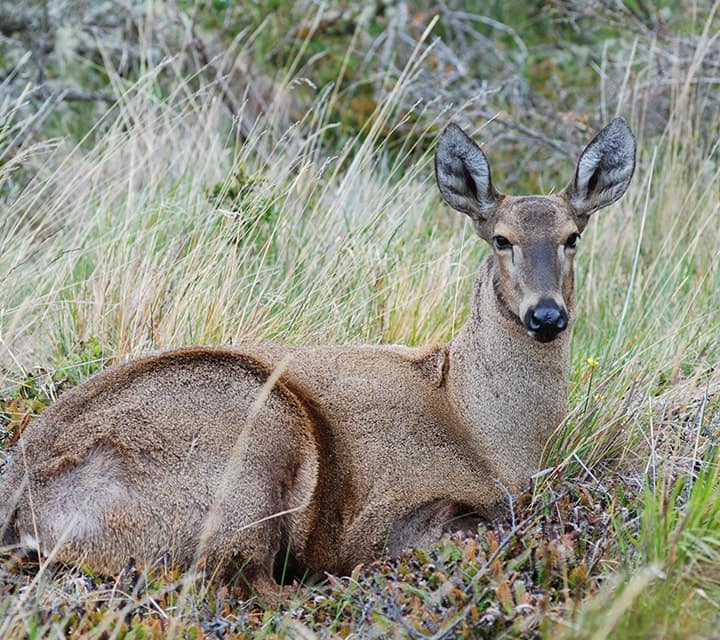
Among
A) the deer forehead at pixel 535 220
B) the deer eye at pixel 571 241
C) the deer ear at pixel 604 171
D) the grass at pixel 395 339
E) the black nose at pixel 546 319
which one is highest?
the deer ear at pixel 604 171

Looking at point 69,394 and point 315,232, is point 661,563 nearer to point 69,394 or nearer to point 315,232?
point 69,394

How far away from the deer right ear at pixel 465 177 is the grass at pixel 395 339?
0.88 meters

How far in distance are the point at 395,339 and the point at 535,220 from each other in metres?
1.62

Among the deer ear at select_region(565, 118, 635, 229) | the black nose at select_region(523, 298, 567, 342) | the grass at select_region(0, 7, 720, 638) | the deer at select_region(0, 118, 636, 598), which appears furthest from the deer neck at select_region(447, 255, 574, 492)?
the deer ear at select_region(565, 118, 635, 229)

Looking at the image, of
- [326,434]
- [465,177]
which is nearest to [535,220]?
[465,177]

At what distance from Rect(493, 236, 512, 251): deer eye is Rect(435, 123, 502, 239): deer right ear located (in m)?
0.18

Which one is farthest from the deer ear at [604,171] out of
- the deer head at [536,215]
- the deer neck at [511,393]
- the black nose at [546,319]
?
the black nose at [546,319]

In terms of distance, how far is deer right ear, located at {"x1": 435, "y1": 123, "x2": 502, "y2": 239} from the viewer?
503cm

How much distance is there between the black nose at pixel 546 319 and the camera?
178 inches

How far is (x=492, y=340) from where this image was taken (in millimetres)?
4883

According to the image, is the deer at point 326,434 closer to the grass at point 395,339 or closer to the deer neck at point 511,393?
the deer neck at point 511,393

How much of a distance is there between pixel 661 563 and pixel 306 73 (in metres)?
7.58

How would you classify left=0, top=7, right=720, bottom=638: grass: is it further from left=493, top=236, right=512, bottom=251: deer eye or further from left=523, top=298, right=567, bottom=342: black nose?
left=493, top=236, right=512, bottom=251: deer eye

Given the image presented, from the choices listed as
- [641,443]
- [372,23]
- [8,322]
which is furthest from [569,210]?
[372,23]
